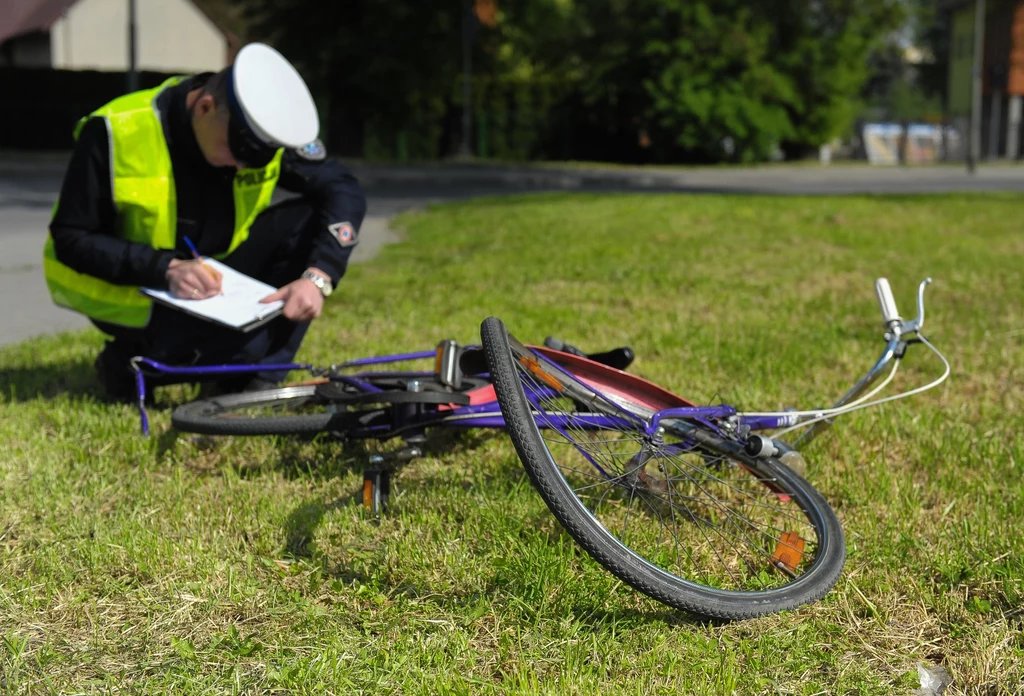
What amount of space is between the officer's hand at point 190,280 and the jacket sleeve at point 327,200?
0.39 metres

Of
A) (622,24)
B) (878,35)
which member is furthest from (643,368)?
(878,35)

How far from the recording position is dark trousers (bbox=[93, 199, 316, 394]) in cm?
397

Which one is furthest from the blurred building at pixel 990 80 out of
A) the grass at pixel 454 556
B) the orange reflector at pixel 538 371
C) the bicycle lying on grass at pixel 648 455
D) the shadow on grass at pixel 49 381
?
the orange reflector at pixel 538 371

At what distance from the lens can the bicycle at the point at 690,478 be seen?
253 centimetres

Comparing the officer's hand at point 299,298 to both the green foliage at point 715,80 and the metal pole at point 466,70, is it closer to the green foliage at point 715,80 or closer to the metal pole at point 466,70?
the metal pole at point 466,70

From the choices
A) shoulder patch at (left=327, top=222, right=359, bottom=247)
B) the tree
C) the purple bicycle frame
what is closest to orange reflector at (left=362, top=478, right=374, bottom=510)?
the purple bicycle frame

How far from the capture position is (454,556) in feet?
8.82

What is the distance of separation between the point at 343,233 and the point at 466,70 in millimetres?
22240

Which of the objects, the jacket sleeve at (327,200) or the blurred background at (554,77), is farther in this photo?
the blurred background at (554,77)

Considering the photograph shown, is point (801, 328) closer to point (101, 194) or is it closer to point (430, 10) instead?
point (101, 194)

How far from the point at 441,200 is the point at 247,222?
40.9 feet

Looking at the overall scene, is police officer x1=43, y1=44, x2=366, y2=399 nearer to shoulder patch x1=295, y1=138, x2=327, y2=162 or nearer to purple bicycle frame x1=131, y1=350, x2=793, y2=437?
shoulder patch x1=295, y1=138, x2=327, y2=162

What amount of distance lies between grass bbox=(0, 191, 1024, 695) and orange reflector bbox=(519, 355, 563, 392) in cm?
40

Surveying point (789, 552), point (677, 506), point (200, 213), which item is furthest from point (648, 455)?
point (200, 213)
